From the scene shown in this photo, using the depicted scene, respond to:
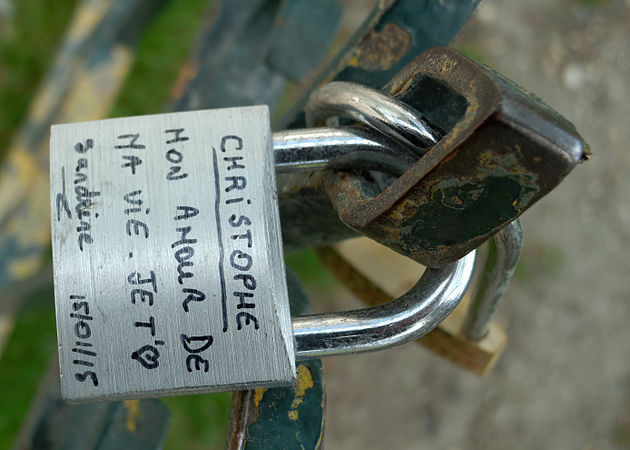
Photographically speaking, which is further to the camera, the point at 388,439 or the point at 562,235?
the point at 562,235

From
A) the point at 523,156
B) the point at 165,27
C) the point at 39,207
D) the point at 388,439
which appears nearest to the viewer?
the point at 523,156

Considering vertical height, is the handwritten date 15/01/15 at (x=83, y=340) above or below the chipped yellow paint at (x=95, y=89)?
below

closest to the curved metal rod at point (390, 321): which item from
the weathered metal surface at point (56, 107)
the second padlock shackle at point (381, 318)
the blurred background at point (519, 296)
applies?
the second padlock shackle at point (381, 318)

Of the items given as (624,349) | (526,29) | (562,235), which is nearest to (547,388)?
(624,349)

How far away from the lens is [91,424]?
827 millimetres

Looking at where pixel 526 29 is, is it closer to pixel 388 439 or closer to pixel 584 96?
pixel 584 96

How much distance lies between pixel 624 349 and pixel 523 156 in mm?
1887

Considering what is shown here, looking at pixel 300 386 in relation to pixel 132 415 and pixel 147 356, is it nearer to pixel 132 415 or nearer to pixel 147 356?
pixel 147 356

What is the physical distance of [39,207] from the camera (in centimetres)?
128

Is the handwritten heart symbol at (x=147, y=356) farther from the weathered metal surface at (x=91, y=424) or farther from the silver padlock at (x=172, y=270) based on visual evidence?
the weathered metal surface at (x=91, y=424)

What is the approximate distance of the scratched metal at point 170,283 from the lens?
0.47 meters

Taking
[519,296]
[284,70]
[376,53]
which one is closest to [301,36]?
[284,70]

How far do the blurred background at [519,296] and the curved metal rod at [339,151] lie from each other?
1.28 m

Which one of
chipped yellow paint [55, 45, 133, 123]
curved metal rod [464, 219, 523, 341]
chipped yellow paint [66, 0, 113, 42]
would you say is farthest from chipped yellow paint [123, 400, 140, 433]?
chipped yellow paint [66, 0, 113, 42]
